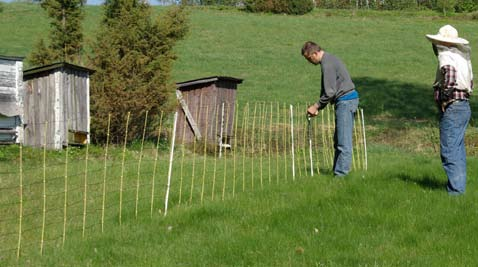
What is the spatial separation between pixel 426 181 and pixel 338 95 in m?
1.76

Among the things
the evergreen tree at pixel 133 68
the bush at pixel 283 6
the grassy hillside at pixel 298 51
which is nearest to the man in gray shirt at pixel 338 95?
the evergreen tree at pixel 133 68

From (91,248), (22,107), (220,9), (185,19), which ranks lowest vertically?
(91,248)

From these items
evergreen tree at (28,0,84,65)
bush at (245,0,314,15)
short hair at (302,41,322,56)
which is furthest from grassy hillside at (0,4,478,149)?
short hair at (302,41,322,56)

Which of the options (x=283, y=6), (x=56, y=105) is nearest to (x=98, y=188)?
(x=56, y=105)

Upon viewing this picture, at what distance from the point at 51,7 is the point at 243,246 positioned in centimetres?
1611

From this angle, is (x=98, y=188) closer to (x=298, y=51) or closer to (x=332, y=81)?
(x=332, y=81)

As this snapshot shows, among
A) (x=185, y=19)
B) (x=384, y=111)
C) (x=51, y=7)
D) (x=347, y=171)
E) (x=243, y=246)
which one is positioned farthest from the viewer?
(x=384, y=111)

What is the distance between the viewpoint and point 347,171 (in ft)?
32.2

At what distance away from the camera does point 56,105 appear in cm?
1498

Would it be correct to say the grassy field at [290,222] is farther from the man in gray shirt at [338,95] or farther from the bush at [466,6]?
the bush at [466,6]

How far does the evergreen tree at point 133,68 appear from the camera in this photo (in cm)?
1548

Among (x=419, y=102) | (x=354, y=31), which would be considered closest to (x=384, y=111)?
(x=419, y=102)

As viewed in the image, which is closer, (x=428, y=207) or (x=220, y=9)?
(x=428, y=207)

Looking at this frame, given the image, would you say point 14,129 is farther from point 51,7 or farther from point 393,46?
point 393,46
